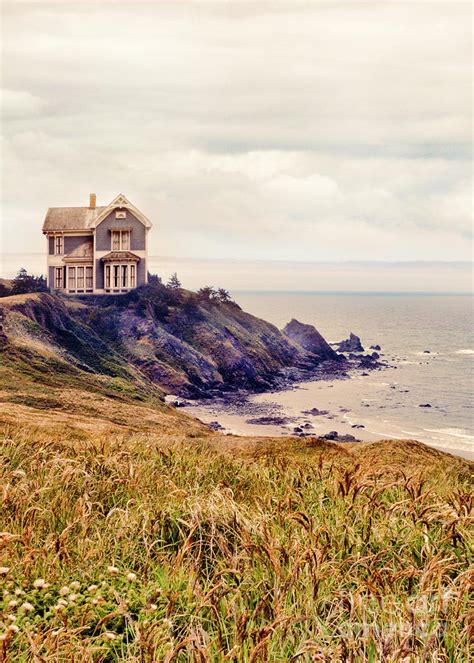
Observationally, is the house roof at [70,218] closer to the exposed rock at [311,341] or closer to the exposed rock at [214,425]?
the exposed rock at [214,425]

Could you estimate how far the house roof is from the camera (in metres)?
58.7

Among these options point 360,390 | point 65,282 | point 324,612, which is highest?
point 65,282

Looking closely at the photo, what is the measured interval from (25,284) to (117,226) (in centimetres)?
969

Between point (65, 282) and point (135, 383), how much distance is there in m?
16.0

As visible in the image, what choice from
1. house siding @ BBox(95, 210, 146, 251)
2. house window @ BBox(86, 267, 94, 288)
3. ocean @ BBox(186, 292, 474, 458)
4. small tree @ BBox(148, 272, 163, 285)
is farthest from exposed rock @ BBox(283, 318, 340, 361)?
house window @ BBox(86, 267, 94, 288)

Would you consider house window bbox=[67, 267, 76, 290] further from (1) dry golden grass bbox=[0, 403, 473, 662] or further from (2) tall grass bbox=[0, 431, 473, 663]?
(2) tall grass bbox=[0, 431, 473, 663]

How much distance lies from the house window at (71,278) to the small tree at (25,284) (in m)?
2.54

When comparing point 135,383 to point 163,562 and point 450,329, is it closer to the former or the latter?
point 163,562

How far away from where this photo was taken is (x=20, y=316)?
146 feet

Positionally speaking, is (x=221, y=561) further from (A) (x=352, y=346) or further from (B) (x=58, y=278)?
(A) (x=352, y=346)

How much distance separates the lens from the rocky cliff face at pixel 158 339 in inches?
1845

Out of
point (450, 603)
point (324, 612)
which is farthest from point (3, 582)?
point (450, 603)

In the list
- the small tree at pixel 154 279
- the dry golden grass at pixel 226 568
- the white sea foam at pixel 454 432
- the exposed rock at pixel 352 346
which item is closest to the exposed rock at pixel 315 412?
the white sea foam at pixel 454 432

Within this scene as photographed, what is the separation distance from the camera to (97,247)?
5784 centimetres
